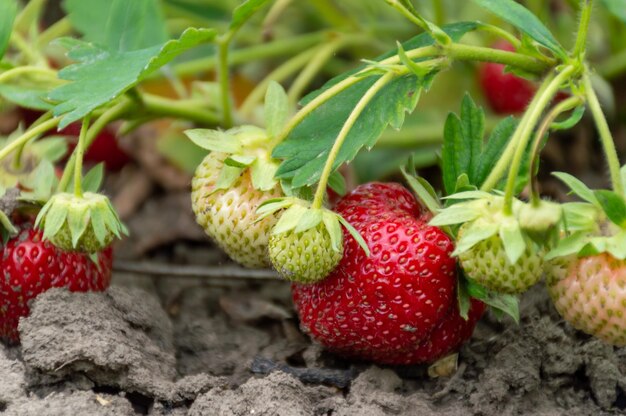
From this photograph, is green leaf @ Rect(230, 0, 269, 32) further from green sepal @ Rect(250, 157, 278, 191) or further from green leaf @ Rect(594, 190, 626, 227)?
green leaf @ Rect(594, 190, 626, 227)

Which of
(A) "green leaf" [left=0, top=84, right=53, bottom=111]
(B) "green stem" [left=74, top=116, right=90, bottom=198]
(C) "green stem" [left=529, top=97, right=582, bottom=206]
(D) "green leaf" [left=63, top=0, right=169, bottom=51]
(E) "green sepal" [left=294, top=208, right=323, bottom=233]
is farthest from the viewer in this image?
(D) "green leaf" [left=63, top=0, right=169, bottom=51]

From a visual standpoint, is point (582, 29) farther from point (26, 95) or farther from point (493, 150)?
point (26, 95)

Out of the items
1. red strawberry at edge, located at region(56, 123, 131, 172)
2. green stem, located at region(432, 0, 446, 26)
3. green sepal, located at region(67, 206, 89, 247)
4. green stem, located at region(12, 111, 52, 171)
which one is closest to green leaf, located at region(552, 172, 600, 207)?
green sepal, located at region(67, 206, 89, 247)

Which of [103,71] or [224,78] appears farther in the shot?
[224,78]

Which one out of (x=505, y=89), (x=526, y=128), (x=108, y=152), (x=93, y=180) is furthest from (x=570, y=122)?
(x=108, y=152)

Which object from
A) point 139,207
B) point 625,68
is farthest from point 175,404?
point 625,68

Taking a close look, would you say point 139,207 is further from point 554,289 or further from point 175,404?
point 554,289
